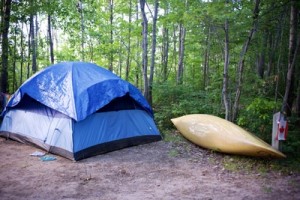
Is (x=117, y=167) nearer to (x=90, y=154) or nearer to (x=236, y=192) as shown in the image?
(x=90, y=154)

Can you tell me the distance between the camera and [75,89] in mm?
6469

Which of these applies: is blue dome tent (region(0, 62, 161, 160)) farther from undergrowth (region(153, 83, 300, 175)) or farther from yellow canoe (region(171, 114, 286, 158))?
undergrowth (region(153, 83, 300, 175))

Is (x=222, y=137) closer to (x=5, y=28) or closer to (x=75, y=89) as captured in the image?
(x=75, y=89)

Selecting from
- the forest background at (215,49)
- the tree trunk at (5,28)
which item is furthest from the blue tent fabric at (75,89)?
the tree trunk at (5,28)

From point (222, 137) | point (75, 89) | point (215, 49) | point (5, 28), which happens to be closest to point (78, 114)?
point (75, 89)

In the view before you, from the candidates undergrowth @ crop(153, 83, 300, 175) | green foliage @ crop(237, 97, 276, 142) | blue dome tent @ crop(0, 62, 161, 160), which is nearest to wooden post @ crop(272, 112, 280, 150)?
undergrowth @ crop(153, 83, 300, 175)

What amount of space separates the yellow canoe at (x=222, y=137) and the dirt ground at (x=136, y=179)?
398 mm

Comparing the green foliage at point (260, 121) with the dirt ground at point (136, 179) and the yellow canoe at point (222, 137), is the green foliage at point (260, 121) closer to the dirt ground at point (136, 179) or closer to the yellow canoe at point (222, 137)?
the yellow canoe at point (222, 137)

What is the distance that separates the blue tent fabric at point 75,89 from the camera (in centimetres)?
622

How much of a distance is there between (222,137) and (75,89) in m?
3.88

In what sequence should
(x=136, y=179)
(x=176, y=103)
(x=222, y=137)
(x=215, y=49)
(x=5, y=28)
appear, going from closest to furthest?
1. (x=136, y=179)
2. (x=222, y=137)
3. (x=5, y=28)
4. (x=176, y=103)
5. (x=215, y=49)

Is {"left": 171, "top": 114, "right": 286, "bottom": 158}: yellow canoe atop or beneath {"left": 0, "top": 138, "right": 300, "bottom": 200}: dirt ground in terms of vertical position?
atop

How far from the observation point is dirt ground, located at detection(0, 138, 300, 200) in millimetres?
4230

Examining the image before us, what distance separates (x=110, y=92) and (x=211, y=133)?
9.33 ft
